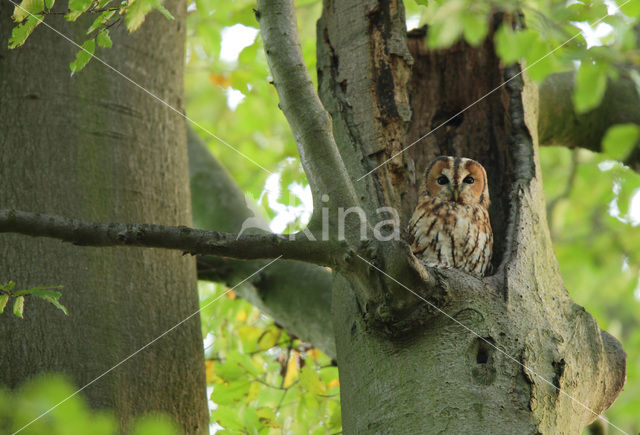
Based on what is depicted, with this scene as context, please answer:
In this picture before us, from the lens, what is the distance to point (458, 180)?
3.40 m

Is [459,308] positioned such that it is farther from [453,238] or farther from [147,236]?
[453,238]

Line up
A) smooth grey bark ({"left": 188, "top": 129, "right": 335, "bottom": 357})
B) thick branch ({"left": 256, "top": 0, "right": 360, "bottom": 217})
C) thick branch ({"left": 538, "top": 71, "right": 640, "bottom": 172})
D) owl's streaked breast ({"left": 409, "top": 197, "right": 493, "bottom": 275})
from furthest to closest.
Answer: thick branch ({"left": 538, "top": 71, "right": 640, "bottom": 172})
owl's streaked breast ({"left": 409, "top": 197, "right": 493, "bottom": 275})
smooth grey bark ({"left": 188, "top": 129, "right": 335, "bottom": 357})
thick branch ({"left": 256, "top": 0, "right": 360, "bottom": 217})

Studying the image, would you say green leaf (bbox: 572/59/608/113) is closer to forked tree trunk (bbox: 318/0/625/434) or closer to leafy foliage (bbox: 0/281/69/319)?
forked tree trunk (bbox: 318/0/625/434)

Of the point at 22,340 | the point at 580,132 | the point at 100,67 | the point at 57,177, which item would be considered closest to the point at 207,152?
the point at 100,67

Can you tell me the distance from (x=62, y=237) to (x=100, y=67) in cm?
124

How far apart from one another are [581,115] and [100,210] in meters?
2.61

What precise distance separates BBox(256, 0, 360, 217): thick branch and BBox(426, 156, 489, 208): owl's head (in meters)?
1.51

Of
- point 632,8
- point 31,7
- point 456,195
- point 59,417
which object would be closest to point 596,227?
point 456,195

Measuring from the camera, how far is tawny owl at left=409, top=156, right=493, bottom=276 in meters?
3.19

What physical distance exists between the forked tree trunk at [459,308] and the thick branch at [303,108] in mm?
227

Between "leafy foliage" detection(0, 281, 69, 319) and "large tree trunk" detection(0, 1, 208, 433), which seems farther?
"large tree trunk" detection(0, 1, 208, 433)

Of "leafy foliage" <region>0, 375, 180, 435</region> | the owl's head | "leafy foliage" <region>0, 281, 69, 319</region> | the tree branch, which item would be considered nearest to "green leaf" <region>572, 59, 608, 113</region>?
the tree branch

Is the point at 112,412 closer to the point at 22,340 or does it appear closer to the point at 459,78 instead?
the point at 22,340

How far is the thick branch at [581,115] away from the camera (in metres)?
3.61
